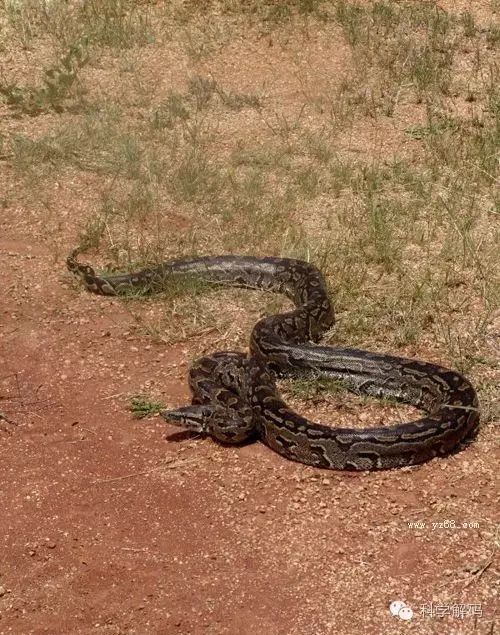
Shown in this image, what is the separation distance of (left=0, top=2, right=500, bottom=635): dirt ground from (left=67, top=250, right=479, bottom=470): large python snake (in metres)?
0.15

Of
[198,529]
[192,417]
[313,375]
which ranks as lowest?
[198,529]

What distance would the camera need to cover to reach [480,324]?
9.03 metres

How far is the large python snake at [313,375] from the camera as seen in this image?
24.3ft

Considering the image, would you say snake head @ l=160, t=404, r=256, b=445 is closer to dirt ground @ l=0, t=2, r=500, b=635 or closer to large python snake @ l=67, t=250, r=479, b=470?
large python snake @ l=67, t=250, r=479, b=470

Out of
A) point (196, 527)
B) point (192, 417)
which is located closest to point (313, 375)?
point (192, 417)

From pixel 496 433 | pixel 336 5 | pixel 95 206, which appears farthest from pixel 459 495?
pixel 336 5

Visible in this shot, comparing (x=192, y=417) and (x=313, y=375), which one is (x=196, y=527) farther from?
(x=313, y=375)

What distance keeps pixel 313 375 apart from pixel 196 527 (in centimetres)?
210

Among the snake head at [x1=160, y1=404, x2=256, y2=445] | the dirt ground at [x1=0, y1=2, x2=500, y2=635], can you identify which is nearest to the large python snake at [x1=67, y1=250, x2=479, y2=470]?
the snake head at [x1=160, y1=404, x2=256, y2=445]

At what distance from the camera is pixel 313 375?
8.43 meters

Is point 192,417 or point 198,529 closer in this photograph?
point 198,529

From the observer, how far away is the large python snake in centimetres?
741

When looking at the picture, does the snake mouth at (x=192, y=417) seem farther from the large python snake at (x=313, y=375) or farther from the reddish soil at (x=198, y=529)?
the reddish soil at (x=198, y=529)

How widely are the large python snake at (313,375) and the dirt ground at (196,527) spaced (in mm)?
151
